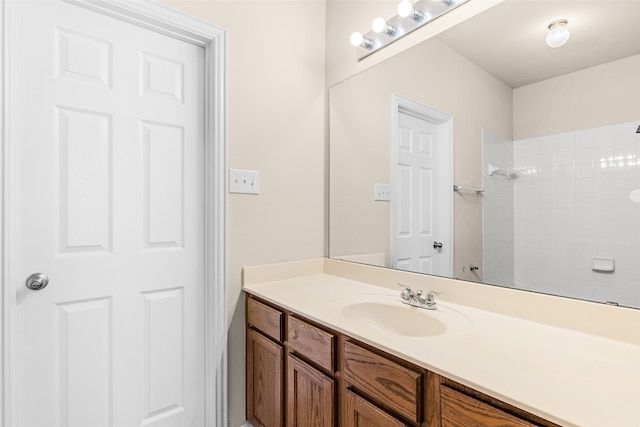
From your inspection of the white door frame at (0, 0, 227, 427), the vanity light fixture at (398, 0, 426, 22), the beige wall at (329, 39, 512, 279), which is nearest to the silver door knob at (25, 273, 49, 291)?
the white door frame at (0, 0, 227, 427)

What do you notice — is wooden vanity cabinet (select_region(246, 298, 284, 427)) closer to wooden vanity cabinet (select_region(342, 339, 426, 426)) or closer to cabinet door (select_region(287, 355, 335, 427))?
cabinet door (select_region(287, 355, 335, 427))

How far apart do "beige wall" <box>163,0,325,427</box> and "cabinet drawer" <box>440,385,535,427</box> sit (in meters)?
1.06

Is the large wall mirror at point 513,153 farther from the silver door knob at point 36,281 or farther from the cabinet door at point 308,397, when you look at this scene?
the silver door knob at point 36,281

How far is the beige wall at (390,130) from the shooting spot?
4.07 feet

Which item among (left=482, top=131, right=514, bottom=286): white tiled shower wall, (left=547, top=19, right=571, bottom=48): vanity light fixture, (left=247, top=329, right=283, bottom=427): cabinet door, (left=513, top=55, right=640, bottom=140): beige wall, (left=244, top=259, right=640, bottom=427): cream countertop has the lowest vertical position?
(left=247, top=329, right=283, bottom=427): cabinet door

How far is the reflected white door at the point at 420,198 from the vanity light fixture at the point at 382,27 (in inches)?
14.8

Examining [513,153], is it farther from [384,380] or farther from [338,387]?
[338,387]

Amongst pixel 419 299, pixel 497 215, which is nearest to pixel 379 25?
pixel 497 215

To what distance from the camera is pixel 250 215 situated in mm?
1568

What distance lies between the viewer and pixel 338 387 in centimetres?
102

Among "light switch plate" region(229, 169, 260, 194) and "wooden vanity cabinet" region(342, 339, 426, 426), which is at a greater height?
"light switch plate" region(229, 169, 260, 194)

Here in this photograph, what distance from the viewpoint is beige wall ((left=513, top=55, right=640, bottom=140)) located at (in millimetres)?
896

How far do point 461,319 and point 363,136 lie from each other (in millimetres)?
1035

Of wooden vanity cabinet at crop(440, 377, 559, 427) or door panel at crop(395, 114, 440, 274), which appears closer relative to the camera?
wooden vanity cabinet at crop(440, 377, 559, 427)
